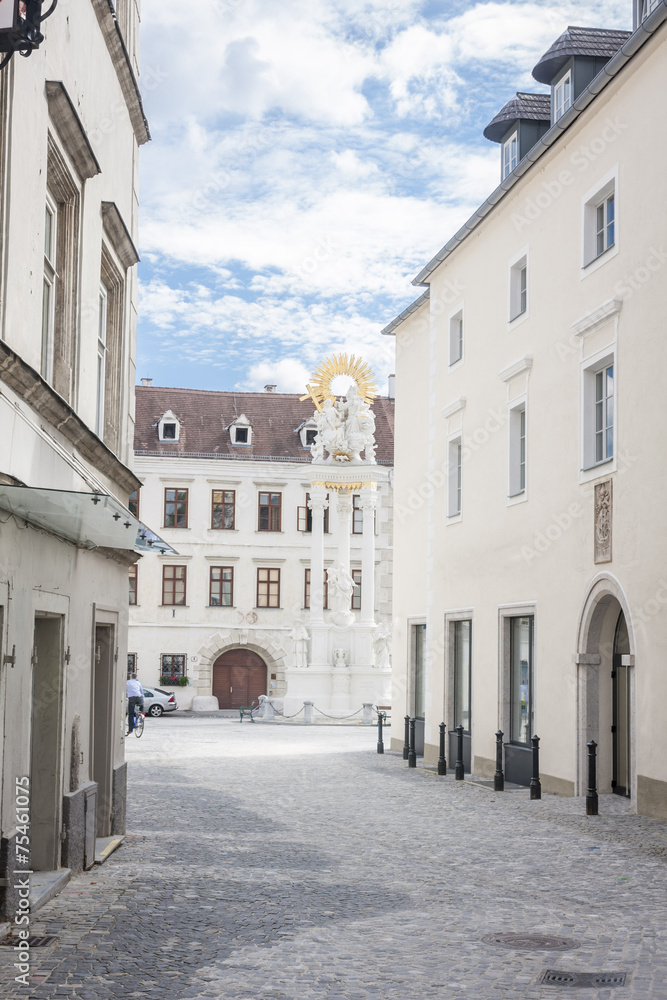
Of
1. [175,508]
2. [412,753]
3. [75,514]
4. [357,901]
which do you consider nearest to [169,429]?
[175,508]

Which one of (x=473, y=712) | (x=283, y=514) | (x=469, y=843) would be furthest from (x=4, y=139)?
(x=283, y=514)

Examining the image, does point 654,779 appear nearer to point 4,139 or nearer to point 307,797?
point 307,797

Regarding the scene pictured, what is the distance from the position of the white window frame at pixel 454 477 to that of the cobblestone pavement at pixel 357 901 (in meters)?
7.27

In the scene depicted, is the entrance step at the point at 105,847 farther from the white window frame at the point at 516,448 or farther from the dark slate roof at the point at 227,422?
the dark slate roof at the point at 227,422

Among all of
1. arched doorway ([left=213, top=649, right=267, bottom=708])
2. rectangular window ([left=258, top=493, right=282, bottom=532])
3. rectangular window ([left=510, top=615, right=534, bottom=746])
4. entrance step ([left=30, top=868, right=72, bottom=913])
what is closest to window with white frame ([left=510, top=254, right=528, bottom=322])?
rectangular window ([left=510, top=615, right=534, bottom=746])

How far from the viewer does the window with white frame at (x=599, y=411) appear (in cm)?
1722

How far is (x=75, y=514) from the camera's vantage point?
26.9ft

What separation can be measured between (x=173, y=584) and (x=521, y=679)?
39.2 m

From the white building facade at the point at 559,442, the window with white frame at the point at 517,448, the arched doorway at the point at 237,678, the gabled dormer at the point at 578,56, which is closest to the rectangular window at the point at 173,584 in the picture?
the arched doorway at the point at 237,678

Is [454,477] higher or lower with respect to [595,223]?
lower

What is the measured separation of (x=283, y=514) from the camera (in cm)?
5897

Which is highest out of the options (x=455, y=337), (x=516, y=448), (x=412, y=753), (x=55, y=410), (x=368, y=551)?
(x=455, y=337)

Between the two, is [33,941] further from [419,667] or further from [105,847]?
[419,667]

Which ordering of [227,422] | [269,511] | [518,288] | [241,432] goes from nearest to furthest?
1. [518,288]
2. [269,511]
3. [241,432]
4. [227,422]
